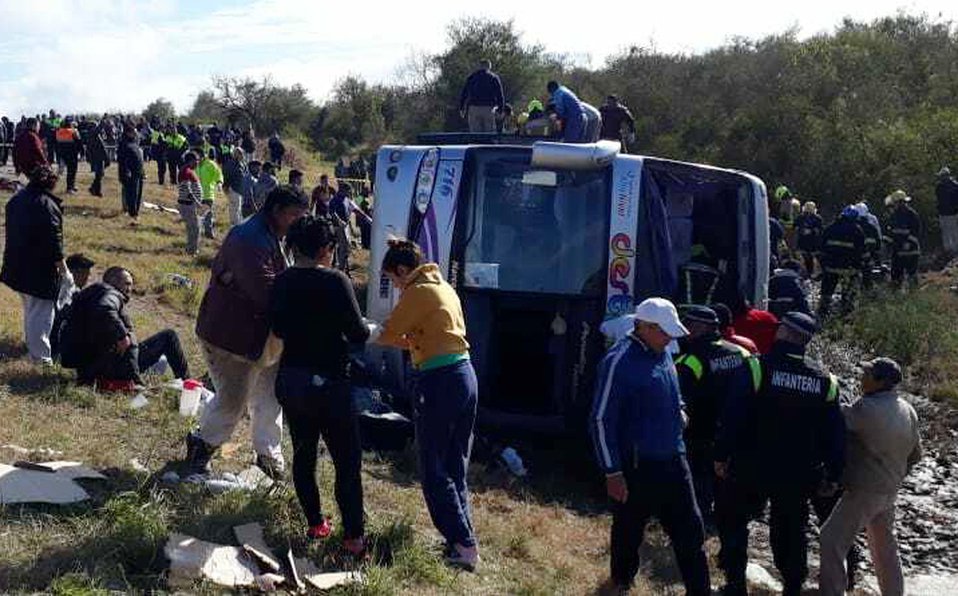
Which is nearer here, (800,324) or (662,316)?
(662,316)

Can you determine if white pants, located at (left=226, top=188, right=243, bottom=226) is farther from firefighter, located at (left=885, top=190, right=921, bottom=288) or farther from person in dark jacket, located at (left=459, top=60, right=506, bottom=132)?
firefighter, located at (left=885, top=190, right=921, bottom=288)

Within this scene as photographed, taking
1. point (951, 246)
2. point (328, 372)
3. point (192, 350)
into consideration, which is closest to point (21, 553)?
point (328, 372)

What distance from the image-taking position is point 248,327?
5199mm

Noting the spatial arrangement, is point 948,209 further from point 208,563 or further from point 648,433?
point 208,563

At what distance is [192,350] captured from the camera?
959 cm

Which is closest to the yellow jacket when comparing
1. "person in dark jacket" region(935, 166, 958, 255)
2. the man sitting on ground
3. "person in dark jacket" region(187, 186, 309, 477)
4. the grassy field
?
"person in dark jacket" region(187, 186, 309, 477)

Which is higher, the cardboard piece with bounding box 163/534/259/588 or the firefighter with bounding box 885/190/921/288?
the firefighter with bounding box 885/190/921/288

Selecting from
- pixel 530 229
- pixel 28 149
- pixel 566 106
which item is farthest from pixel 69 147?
pixel 530 229

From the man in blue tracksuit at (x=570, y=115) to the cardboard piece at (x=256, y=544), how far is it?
5.79 metres

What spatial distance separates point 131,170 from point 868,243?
39.5 feet

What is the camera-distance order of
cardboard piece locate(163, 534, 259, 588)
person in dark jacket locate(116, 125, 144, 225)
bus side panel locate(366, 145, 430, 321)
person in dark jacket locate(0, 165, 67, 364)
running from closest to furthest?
cardboard piece locate(163, 534, 259, 588), person in dark jacket locate(0, 165, 67, 364), bus side panel locate(366, 145, 430, 321), person in dark jacket locate(116, 125, 144, 225)

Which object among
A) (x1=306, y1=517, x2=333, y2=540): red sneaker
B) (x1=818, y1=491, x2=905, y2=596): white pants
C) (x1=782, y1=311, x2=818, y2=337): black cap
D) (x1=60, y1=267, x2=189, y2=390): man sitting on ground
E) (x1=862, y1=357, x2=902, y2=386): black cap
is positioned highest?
(x1=782, y1=311, x2=818, y2=337): black cap

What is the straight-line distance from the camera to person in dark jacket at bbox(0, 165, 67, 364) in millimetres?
7516

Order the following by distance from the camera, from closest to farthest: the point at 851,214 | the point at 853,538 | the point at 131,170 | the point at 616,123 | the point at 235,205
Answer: the point at 853,538, the point at 616,123, the point at 851,214, the point at 235,205, the point at 131,170
